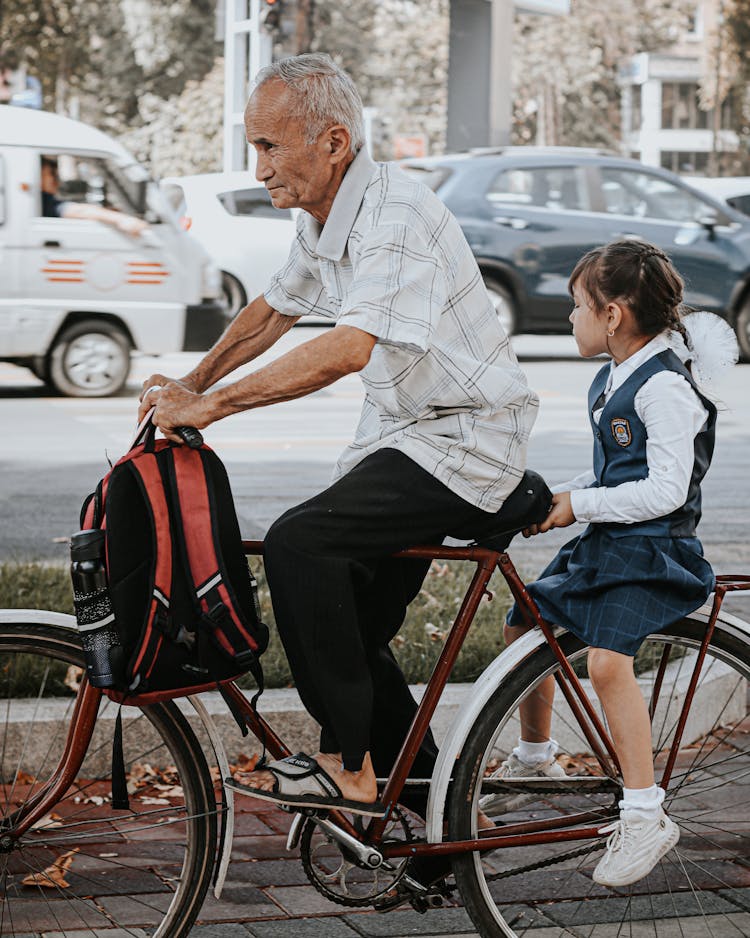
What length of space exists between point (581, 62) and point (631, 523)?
152 feet

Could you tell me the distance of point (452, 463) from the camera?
286 cm

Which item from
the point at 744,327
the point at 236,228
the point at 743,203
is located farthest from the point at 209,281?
the point at 743,203

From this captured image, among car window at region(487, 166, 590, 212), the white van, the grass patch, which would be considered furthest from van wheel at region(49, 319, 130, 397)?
the grass patch

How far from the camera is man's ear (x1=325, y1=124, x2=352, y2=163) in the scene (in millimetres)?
2789

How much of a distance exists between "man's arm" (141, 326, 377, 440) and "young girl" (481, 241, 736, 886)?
22.6 inches

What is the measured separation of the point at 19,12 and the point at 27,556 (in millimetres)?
27694

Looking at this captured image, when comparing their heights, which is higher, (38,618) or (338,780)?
(38,618)

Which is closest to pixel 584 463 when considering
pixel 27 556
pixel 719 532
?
pixel 719 532

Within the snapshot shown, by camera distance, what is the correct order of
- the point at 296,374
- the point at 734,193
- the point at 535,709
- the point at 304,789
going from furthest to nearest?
the point at 734,193 < the point at 535,709 < the point at 304,789 < the point at 296,374

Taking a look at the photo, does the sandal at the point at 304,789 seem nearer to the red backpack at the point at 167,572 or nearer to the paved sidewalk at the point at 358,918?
the red backpack at the point at 167,572

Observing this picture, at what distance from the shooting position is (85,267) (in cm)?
1275

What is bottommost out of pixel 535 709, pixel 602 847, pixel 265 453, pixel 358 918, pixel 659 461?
pixel 265 453

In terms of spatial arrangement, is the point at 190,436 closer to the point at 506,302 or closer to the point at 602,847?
the point at 602,847

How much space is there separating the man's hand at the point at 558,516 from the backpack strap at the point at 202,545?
64cm
